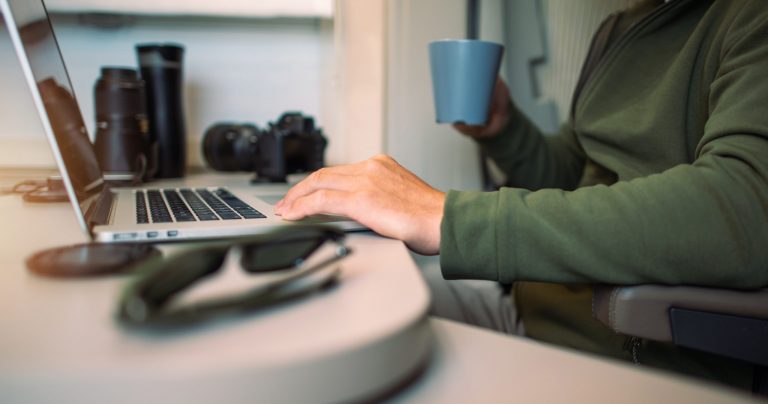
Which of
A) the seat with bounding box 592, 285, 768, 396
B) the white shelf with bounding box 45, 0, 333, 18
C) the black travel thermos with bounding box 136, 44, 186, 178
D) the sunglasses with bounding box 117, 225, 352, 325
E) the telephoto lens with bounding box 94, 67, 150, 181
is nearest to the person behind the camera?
the sunglasses with bounding box 117, 225, 352, 325

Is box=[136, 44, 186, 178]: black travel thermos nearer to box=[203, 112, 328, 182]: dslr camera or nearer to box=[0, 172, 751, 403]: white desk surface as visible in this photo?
box=[203, 112, 328, 182]: dslr camera

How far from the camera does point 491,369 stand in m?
0.34

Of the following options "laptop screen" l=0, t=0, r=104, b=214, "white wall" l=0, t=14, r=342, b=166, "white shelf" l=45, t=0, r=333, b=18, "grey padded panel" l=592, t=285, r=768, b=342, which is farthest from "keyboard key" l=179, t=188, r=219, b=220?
"white shelf" l=45, t=0, r=333, b=18

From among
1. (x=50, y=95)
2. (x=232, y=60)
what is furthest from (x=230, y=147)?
(x=50, y=95)

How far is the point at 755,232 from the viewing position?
488 millimetres

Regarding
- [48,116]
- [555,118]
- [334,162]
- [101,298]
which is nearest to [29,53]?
[48,116]

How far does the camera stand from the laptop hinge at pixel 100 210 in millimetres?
543

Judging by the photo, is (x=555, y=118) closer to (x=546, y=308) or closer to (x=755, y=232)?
(x=546, y=308)

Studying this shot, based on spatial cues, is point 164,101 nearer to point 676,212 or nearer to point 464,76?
point 464,76

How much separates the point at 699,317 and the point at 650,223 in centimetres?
9

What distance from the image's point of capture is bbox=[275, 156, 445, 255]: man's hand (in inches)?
20.8

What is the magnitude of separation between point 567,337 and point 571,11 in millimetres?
697

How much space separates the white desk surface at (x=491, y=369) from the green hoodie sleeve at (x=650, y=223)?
0.12 meters

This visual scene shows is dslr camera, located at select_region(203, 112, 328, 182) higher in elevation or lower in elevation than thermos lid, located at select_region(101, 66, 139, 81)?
lower
